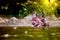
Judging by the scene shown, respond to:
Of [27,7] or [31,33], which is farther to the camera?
[27,7]

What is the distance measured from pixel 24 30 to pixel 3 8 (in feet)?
1.32

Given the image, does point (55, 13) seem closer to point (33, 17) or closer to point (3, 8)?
point (33, 17)

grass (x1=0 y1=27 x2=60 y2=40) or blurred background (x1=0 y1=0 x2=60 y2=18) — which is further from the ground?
blurred background (x1=0 y1=0 x2=60 y2=18)

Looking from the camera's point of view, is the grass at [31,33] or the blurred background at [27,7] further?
the blurred background at [27,7]

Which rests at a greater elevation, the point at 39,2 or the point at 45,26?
the point at 39,2

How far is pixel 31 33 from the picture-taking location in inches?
71.6

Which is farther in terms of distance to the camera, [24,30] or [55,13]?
[55,13]

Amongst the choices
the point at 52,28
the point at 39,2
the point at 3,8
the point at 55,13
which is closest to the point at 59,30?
the point at 52,28

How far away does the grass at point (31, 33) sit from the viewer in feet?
5.55

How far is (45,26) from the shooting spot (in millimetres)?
2045

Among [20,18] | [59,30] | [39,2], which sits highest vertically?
[39,2]

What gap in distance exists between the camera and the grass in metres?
1.69

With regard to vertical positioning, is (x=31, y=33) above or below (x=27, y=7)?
below

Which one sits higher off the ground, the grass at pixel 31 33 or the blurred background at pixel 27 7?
the blurred background at pixel 27 7
